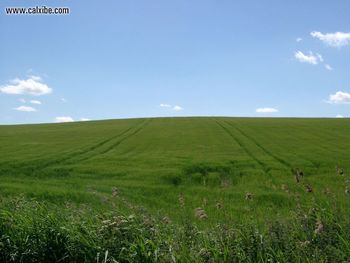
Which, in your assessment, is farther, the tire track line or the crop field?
the tire track line

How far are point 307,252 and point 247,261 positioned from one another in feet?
2.96

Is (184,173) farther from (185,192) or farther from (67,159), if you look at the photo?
(67,159)

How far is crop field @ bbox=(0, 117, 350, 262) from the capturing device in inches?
285

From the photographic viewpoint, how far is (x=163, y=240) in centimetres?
739

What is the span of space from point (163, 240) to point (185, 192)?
12719mm

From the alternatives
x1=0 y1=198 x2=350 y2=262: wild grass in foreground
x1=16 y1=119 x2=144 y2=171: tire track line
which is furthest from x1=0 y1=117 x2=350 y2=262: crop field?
x1=16 y1=119 x2=144 y2=171: tire track line

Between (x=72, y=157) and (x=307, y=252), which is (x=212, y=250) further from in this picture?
(x=72, y=157)

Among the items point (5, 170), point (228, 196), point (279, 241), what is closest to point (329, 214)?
point (279, 241)

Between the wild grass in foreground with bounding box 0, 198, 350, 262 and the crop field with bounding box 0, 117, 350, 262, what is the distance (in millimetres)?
25

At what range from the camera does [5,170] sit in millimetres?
Result: 26406

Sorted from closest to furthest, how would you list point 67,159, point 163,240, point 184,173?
point 163,240
point 184,173
point 67,159

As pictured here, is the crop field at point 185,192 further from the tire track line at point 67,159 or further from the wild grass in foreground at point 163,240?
the tire track line at point 67,159

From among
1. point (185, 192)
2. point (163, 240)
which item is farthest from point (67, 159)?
point (163, 240)

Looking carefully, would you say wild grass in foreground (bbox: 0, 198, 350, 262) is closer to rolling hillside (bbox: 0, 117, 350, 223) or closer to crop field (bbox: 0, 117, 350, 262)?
crop field (bbox: 0, 117, 350, 262)
